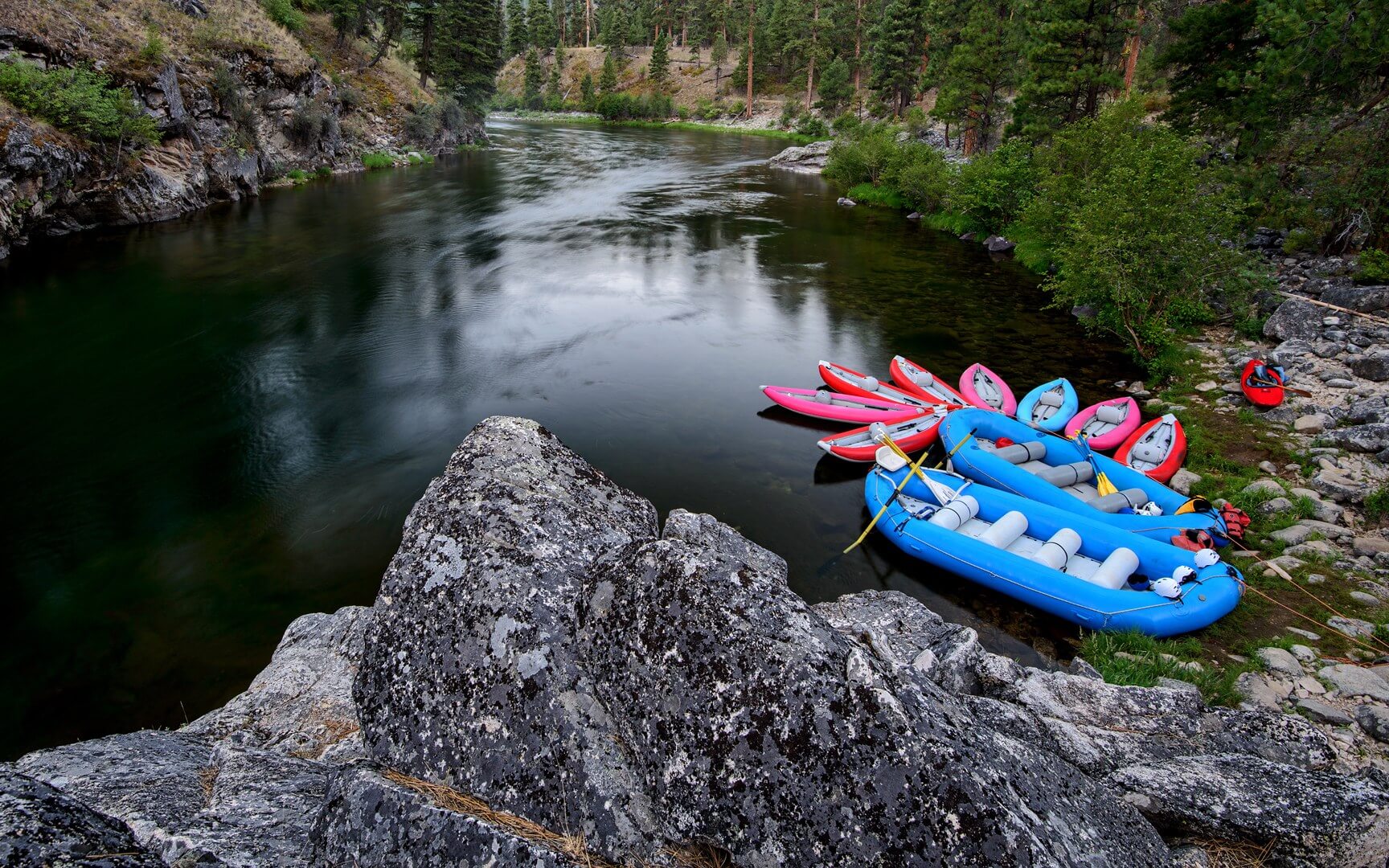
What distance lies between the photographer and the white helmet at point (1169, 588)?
9477 mm

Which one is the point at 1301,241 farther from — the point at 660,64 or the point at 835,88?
the point at 660,64

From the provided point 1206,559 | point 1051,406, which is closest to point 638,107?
point 1051,406

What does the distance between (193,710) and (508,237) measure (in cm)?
2830

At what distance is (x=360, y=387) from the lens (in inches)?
696

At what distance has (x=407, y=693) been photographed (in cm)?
376

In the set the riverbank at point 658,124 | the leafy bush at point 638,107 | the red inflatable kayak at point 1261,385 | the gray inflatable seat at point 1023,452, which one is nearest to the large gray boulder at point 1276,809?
the gray inflatable seat at point 1023,452

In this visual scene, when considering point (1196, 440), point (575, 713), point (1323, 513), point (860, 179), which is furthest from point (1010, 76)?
point (575, 713)

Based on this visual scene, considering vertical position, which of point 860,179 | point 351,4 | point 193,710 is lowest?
point 193,710

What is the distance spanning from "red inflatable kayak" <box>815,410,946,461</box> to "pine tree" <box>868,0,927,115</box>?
205 feet

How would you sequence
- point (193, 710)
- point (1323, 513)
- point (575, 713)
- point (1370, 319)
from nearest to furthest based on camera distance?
1. point (575, 713)
2. point (193, 710)
3. point (1323, 513)
4. point (1370, 319)

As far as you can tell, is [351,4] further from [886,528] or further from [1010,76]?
[886,528]

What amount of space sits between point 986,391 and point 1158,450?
397cm

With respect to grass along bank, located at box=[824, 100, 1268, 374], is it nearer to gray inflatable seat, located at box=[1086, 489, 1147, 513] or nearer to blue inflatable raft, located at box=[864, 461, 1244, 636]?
gray inflatable seat, located at box=[1086, 489, 1147, 513]

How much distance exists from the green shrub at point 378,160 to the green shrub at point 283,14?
29.3ft
